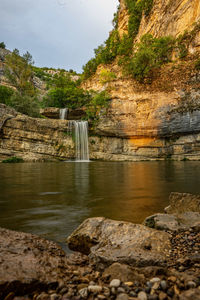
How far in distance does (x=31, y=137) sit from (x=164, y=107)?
17245mm

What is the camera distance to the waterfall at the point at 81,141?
2498cm

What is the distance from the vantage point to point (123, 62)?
2930 cm

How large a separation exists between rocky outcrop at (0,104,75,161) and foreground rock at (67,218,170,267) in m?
21.1

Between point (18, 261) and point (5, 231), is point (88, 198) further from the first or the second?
point (18, 261)

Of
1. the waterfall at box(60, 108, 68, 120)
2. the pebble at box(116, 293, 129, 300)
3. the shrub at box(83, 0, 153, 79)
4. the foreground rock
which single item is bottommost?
the foreground rock

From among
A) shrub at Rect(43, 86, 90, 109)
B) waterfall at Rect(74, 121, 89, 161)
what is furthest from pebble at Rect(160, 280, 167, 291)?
shrub at Rect(43, 86, 90, 109)

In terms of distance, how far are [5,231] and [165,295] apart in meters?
1.95

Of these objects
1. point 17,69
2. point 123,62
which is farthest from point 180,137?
point 17,69

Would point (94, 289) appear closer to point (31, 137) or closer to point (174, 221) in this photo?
point (174, 221)

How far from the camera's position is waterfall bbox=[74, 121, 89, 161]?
82.0 ft

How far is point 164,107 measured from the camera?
22781mm

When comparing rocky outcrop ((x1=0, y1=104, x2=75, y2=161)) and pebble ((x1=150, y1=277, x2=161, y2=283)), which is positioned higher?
rocky outcrop ((x1=0, y1=104, x2=75, y2=161))

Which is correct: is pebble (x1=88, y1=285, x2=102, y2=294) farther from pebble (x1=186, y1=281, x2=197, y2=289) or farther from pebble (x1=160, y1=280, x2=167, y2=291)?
pebble (x1=186, y1=281, x2=197, y2=289)

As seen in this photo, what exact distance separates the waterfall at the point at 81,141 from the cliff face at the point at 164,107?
86.3 inches
